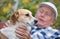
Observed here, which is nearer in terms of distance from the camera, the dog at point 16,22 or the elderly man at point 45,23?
the dog at point 16,22

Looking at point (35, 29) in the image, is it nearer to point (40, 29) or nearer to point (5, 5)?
point (40, 29)

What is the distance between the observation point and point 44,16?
1606 millimetres

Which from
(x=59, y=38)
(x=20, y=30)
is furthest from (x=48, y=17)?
(x=20, y=30)

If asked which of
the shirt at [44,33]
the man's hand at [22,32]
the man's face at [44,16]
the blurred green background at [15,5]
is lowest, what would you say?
the man's hand at [22,32]

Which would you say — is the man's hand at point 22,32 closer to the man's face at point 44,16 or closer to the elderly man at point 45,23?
the elderly man at point 45,23

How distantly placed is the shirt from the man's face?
0.16 feet

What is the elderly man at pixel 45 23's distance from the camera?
153 centimetres

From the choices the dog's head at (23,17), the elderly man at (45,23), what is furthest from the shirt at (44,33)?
the dog's head at (23,17)

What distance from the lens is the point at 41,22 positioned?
160 centimetres

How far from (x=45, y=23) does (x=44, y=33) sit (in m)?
0.10

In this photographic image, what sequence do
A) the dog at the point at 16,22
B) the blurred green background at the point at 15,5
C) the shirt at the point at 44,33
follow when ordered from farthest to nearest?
the blurred green background at the point at 15,5 < the shirt at the point at 44,33 < the dog at the point at 16,22

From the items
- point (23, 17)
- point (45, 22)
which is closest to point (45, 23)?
point (45, 22)

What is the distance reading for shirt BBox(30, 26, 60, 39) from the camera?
1.52 meters

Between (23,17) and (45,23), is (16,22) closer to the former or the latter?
(23,17)
